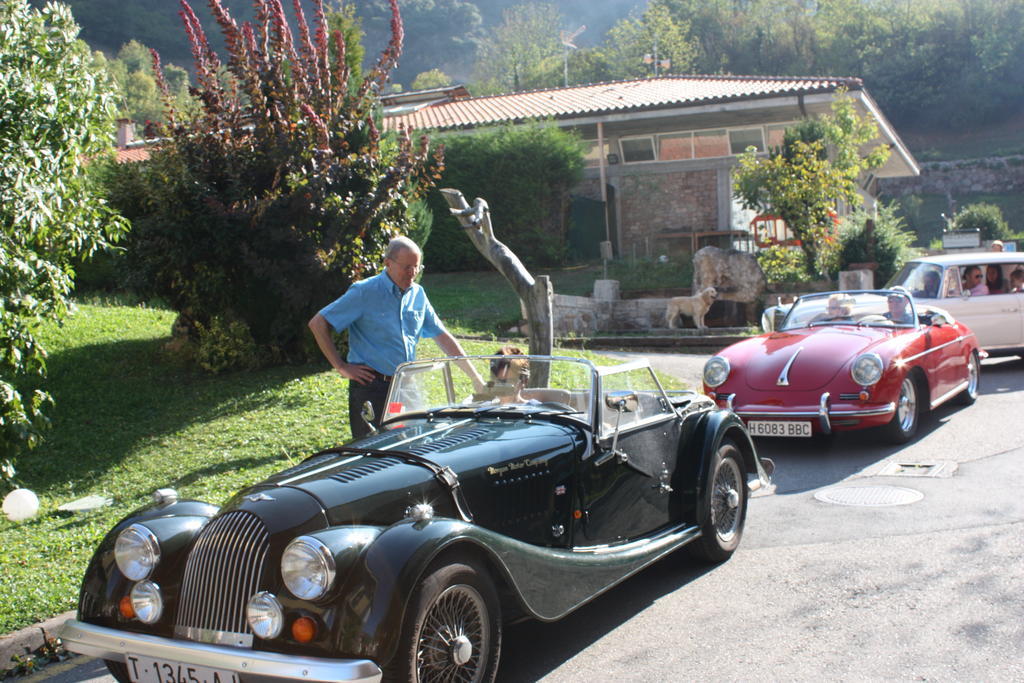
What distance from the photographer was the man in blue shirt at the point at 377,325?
6000 mm

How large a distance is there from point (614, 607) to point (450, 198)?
4.27 metres

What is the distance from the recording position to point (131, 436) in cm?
896

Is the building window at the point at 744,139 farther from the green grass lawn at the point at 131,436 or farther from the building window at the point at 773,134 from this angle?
the green grass lawn at the point at 131,436

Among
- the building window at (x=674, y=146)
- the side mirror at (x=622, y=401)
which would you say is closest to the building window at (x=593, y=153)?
the building window at (x=674, y=146)

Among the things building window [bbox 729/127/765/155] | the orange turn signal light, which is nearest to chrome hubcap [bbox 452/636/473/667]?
the orange turn signal light

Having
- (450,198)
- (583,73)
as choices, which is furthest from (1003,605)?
(583,73)

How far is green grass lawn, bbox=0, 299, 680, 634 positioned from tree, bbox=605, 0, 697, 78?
62433 mm

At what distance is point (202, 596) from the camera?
362 cm

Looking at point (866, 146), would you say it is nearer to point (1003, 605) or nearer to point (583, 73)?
point (1003, 605)

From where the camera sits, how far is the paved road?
13.4 feet

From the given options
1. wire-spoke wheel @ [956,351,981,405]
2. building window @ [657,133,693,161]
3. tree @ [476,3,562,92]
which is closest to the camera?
wire-spoke wheel @ [956,351,981,405]

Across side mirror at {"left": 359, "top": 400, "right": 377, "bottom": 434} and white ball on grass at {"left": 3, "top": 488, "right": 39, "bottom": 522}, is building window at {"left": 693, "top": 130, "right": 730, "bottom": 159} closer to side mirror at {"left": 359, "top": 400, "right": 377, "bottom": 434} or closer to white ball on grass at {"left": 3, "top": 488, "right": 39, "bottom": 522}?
side mirror at {"left": 359, "top": 400, "right": 377, "bottom": 434}

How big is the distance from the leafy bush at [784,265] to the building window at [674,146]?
20.9 ft

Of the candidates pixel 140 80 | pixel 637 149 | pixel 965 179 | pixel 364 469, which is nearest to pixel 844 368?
pixel 364 469
